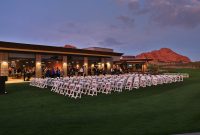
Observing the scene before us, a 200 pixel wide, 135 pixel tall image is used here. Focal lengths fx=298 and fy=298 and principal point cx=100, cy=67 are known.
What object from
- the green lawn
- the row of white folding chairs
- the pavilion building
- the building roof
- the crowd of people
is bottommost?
the green lawn

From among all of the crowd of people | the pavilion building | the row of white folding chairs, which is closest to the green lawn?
the row of white folding chairs

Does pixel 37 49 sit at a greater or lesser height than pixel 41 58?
greater

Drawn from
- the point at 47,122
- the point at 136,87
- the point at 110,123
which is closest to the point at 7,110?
the point at 47,122

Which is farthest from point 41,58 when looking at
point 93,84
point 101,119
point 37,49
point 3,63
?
point 101,119

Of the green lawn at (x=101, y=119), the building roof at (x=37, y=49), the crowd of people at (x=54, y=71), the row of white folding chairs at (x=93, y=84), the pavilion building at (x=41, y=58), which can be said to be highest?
the building roof at (x=37, y=49)

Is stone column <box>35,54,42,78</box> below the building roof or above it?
below

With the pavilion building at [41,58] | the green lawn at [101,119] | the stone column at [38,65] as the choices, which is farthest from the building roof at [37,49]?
the green lawn at [101,119]

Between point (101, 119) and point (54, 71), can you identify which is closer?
point (101, 119)

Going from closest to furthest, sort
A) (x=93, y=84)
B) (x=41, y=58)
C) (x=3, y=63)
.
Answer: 1. (x=93, y=84)
2. (x=3, y=63)
3. (x=41, y=58)

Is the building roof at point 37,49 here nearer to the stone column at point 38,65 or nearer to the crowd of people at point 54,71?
the stone column at point 38,65

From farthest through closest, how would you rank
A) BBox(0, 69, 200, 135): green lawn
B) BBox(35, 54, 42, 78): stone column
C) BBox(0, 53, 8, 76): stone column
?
BBox(35, 54, 42, 78): stone column
BBox(0, 53, 8, 76): stone column
BBox(0, 69, 200, 135): green lawn

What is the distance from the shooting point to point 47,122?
1035cm

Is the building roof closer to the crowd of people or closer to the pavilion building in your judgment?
Result: the pavilion building

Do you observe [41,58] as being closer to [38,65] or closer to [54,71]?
[38,65]
